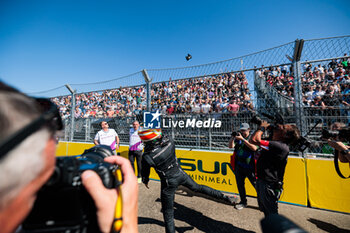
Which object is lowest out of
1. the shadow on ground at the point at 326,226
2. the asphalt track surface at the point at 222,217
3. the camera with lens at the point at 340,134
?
the asphalt track surface at the point at 222,217

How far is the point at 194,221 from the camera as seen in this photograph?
10.2ft

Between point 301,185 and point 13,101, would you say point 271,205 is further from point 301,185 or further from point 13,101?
point 13,101

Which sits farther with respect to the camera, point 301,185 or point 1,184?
point 301,185

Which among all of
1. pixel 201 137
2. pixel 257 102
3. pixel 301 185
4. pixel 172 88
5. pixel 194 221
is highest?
pixel 172 88

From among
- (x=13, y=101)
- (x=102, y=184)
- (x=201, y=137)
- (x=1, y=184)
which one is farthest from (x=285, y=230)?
(x=201, y=137)

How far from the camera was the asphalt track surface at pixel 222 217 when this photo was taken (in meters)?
2.89

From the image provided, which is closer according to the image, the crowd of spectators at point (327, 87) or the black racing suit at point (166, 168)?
the black racing suit at point (166, 168)

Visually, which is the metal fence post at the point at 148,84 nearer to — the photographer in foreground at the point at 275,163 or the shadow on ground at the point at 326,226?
the photographer in foreground at the point at 275,163

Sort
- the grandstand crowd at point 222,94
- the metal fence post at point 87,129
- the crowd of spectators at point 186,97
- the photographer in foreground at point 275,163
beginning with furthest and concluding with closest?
1. the metal fence post at point 87,129
2. the crowd of spectators at point 186,97
3. the grandstand crowd at point 222,94
4. the photographer in foreground at point 275,163

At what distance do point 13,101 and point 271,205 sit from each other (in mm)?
3010

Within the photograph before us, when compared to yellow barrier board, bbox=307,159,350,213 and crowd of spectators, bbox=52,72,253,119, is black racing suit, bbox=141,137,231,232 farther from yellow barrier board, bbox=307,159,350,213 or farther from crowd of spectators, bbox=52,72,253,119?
yellow barrier board, bbox=307,159,350,213

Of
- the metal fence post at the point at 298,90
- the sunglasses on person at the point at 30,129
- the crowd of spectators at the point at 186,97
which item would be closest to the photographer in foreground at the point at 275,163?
the metal fence post at the point at 298,90

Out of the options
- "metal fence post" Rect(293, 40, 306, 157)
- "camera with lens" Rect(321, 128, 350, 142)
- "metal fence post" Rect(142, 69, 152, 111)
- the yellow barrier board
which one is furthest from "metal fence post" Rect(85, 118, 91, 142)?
"camera with lens" Rect(321, 128, 350, 142)

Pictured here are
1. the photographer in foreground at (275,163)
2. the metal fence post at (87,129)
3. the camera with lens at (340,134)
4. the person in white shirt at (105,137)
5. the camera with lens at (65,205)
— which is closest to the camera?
the camera with lens at (65,205)
